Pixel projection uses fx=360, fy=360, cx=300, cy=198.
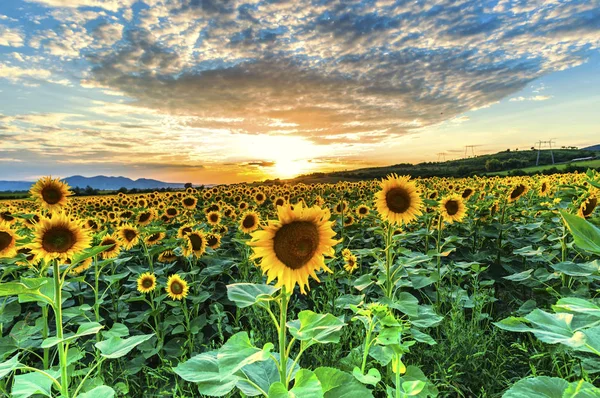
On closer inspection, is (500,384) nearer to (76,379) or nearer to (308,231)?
(308,231)

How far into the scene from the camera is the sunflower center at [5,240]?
345 cm

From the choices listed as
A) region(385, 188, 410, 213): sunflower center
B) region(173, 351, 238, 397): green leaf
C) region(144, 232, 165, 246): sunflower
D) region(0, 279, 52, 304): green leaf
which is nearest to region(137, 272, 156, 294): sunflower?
region(144, 232, 165, 246): sunflower

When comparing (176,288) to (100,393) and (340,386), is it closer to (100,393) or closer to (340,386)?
(100,393)

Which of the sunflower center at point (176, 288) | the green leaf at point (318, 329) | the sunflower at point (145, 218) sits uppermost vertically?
the sunflower at point (145, 218)

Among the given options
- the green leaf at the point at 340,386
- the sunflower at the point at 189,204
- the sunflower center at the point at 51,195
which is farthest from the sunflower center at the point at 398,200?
the sunflower at the point at 189,204

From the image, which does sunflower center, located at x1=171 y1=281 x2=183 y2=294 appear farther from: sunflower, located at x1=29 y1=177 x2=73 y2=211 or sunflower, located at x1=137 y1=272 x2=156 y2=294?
sunflower, located at x1=29 y1=177 x2=73 y2=211

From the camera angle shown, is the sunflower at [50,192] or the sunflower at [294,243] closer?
the sunflower at [294,243]

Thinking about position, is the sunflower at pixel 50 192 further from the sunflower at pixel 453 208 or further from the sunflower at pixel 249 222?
the sunflower at pixel 453 208

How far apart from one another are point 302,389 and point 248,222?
4460 mm

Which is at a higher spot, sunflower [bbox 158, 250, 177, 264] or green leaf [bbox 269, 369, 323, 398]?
green leaf [bbox 269, 369, 323, 398]

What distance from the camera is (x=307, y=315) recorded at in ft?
6.13

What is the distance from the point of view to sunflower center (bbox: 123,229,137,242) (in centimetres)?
539

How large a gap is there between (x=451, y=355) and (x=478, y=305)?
0.60 metres

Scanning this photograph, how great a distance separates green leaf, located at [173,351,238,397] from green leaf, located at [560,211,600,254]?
1585 mm
